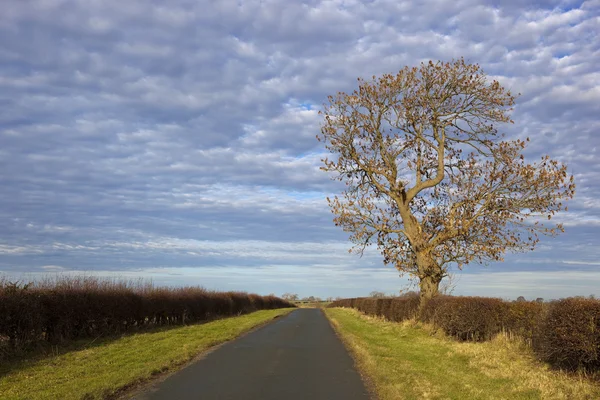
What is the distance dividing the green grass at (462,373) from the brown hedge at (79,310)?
1033cm

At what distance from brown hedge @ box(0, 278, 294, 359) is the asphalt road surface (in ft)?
19.5

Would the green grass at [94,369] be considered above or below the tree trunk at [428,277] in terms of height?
below

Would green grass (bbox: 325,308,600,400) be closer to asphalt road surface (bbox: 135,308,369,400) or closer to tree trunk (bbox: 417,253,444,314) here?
asphalt road surface (bbox: 135,308,369,400)

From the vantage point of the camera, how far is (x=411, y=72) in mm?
21344

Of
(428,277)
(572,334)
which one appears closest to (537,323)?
(572,334)

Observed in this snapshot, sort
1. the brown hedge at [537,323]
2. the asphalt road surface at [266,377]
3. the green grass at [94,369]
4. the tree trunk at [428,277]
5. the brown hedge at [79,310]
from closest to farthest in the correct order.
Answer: the asphalt road surface at [266,377] → the green grass at [94,369] → the brown hedge at [537,323] → the brown hedge at [79,310] → the tree trunk at [428,277]

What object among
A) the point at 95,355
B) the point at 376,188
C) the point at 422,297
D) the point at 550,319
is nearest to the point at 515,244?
the point at 422,297

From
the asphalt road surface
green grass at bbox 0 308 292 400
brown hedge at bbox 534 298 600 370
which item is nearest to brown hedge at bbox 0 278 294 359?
green grass at bbox 0 308 292 400

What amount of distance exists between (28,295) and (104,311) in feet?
16.8

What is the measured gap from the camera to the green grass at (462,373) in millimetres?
8375

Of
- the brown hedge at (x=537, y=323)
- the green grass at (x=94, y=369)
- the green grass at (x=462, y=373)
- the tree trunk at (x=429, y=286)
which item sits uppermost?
the tree trunk at (x=429, y=286)

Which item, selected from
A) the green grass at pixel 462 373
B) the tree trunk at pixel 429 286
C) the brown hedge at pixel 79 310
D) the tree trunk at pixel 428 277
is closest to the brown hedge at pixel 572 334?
the green grass at pixel 462 373

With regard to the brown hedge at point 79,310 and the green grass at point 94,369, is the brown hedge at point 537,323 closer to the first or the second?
the green grass at point 94,369

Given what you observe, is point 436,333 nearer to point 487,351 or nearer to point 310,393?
point 487,351
